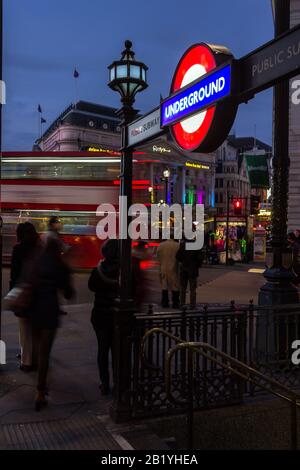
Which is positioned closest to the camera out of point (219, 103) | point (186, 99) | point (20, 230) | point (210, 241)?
point (219, 103)

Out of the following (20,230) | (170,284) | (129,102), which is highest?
(129,102)

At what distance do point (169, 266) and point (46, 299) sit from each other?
6826 mm

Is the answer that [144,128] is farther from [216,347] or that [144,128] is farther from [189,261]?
[189,261]

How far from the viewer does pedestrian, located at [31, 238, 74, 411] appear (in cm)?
541

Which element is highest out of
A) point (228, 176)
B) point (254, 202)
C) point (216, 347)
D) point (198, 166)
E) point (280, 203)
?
point (198, 166)

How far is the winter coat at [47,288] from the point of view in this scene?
17.8ft

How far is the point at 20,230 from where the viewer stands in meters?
6.62

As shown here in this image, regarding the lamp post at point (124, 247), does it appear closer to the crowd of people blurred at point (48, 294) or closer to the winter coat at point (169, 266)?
the crowd of people blurred at point (48, 294)

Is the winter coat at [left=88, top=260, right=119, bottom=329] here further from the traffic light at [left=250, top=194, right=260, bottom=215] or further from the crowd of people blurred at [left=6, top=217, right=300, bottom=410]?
the traffic light at [left=250, top=194, right=260, bottom=215]

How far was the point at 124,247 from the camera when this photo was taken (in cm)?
555

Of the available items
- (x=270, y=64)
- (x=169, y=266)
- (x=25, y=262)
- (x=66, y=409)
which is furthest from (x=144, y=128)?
(x=169, y=266)

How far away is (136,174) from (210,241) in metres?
14.3
